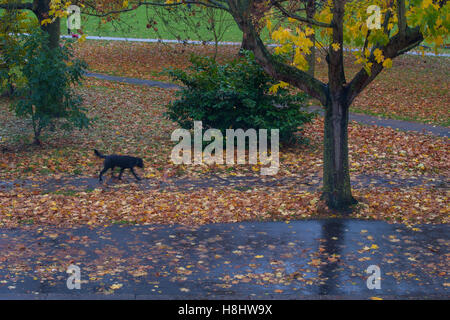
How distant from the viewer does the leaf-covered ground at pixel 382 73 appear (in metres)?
21.5

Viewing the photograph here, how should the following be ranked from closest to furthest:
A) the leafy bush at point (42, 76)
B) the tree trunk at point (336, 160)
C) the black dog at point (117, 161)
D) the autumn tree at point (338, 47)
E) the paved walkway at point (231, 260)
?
the paved walkway at point (231, 260) < the autumn tree at point (338, 47) < the tree trunk at point (336, 160) < the black dog at point (117, 161) < the leafy bush at point (42, 76)

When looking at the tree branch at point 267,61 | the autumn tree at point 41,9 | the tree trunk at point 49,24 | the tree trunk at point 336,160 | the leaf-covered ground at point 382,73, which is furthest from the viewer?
the leaf-covered ground at point 382,73

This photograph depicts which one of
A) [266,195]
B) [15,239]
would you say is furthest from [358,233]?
[15,239]

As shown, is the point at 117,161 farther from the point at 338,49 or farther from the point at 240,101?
the point at 338,49

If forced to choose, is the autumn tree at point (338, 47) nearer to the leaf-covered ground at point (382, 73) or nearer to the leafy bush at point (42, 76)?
the leafy bush at point (42, 76)

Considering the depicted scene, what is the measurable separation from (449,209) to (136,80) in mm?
18678

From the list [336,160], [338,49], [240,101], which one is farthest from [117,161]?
[338,49]

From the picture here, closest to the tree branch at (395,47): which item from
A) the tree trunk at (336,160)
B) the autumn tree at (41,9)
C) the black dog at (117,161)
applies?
the tree trunk at (336,160)

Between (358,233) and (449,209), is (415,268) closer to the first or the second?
(358,233)

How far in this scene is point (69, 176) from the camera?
13.2m

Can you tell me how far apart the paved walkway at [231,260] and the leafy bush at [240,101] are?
4932mm

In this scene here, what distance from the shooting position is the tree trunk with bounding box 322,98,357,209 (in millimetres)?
10406

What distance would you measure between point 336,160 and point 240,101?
15.0 feet

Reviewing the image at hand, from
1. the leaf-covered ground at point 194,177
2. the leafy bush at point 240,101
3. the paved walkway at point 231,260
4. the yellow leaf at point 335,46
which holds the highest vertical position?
the yellow leaf at point 335,46
